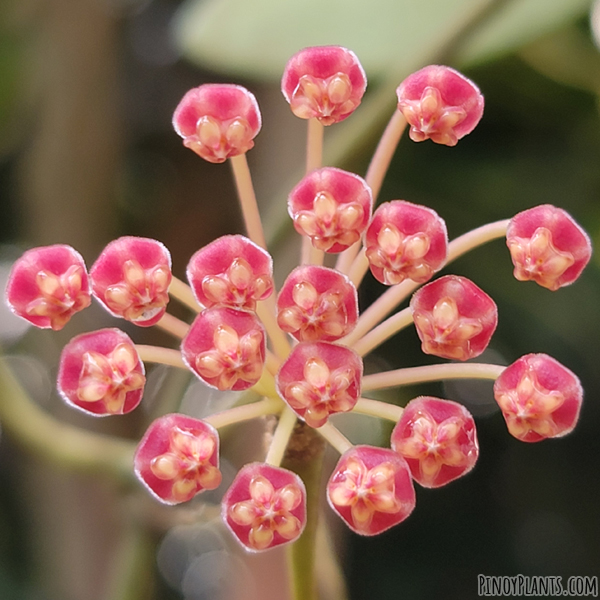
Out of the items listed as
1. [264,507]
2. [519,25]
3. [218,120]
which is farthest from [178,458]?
[519,25]

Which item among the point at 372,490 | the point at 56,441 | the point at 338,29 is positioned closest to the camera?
the point at 372,490

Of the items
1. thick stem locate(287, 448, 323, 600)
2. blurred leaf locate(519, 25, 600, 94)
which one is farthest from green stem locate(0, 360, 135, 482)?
blurred leaf locate(519, 25, 600, 94)

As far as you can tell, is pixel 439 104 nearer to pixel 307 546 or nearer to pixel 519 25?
pixel 307 546

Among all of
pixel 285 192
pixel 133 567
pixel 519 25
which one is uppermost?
pixel 519 25

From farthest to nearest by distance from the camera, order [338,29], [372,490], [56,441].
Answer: [338,29]
[56,441]
[372,490]

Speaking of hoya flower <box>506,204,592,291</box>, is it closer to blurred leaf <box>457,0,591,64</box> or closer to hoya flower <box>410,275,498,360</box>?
hoya flower <box>410,275,498,360</box>

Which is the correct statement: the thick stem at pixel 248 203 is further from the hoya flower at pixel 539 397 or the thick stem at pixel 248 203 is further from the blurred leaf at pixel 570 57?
the blurred leaf at pixel 570 57
